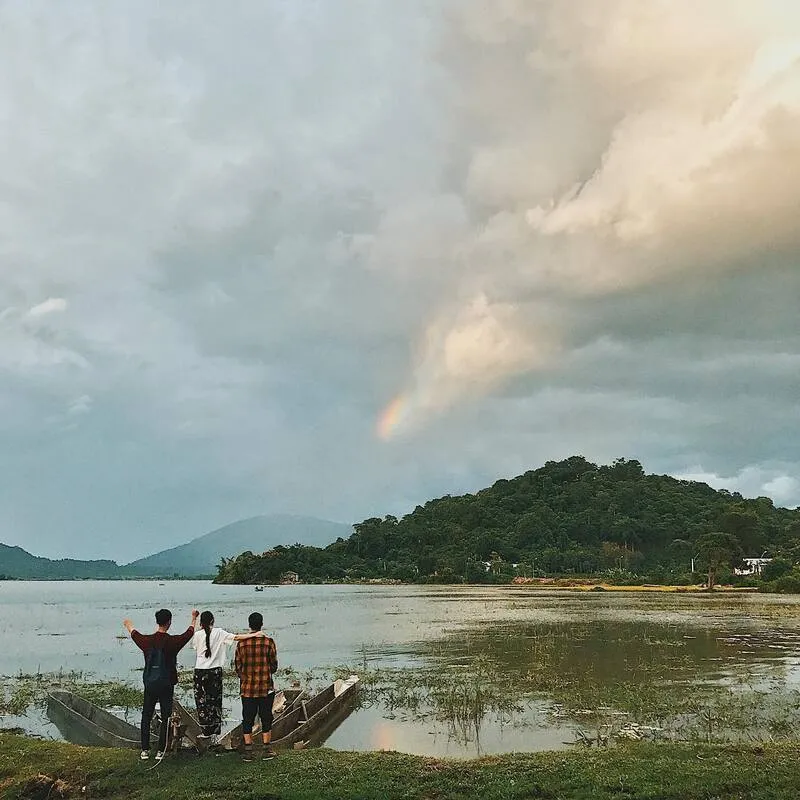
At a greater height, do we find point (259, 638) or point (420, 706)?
point (259, 638)

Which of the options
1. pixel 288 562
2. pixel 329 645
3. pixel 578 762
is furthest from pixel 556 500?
pixel 578 762

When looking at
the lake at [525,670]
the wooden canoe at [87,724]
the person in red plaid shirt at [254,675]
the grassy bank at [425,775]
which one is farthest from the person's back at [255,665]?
the lake at [525,670]

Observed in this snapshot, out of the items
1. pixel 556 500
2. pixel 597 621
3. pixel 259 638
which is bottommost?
pixel 597 621

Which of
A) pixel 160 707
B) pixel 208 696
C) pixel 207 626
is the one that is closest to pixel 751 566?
pixel 208 696

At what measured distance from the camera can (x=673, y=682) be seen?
2214 centimetres

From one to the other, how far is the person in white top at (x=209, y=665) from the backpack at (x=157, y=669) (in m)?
0.49

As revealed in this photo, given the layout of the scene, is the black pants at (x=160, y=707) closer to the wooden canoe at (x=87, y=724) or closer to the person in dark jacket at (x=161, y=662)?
the person in dark jacket at (x=161, y=662)

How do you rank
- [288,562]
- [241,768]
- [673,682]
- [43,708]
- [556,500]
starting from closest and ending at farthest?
[241,768], [43,708], [673,682], [288,562], [556,500]

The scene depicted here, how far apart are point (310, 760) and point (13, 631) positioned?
158 ft

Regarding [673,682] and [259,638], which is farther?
[673,682]

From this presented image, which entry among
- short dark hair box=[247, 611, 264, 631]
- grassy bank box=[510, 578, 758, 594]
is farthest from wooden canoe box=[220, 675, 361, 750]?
grassy bank box=[510, 578, 758, 594]

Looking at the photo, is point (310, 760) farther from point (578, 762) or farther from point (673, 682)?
point (673, 682)

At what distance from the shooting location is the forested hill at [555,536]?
5620 inches

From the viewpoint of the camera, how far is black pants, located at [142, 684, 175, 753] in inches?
449
